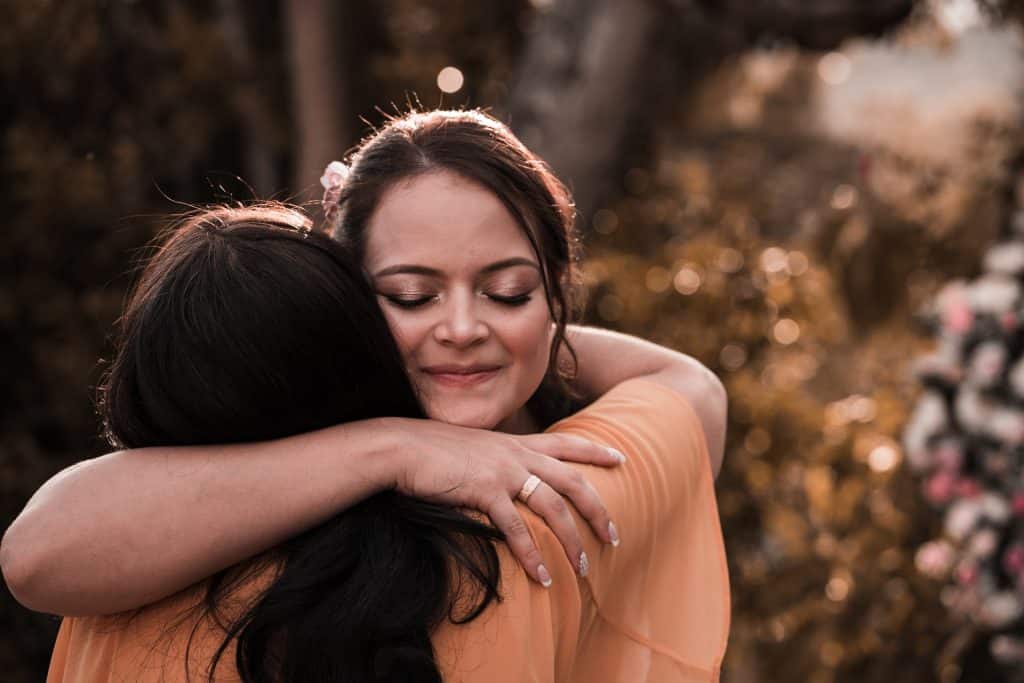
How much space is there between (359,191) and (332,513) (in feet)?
2.19

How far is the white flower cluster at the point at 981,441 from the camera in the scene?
382 centimetres

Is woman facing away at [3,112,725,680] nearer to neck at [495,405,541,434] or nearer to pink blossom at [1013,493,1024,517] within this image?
neck at [495,405,541,434]

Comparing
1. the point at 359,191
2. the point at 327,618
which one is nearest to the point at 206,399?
the point at 327,618

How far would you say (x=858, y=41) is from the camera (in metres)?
4.13

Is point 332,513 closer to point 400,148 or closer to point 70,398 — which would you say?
point 400,148

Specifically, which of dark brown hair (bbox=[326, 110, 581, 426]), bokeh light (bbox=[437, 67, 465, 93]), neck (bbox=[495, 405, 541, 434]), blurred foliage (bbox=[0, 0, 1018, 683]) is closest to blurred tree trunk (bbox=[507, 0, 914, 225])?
blurred foliage (bbox=[0, 0, 1018, 683])

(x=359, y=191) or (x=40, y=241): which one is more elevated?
(x=359, y=191)

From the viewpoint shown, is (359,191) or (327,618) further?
(359,191)

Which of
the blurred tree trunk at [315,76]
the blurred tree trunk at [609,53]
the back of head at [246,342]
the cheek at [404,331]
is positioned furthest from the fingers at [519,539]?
the blurred tree trunk at [315,76]

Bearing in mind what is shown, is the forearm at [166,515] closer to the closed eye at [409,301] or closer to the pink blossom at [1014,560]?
the closed eye at [409,301]

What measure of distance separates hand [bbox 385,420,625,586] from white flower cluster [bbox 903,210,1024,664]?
2777 mm

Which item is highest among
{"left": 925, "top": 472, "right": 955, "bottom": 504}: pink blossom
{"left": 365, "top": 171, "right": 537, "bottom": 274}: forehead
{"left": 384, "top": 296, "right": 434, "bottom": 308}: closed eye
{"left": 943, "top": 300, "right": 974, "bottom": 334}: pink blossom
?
{"left": 365, "top": 171, "right": 537, "bottom": 274}: forehead

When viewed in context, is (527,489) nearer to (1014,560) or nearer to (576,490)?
(576,490)

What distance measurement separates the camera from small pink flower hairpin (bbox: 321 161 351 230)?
6.47ft
